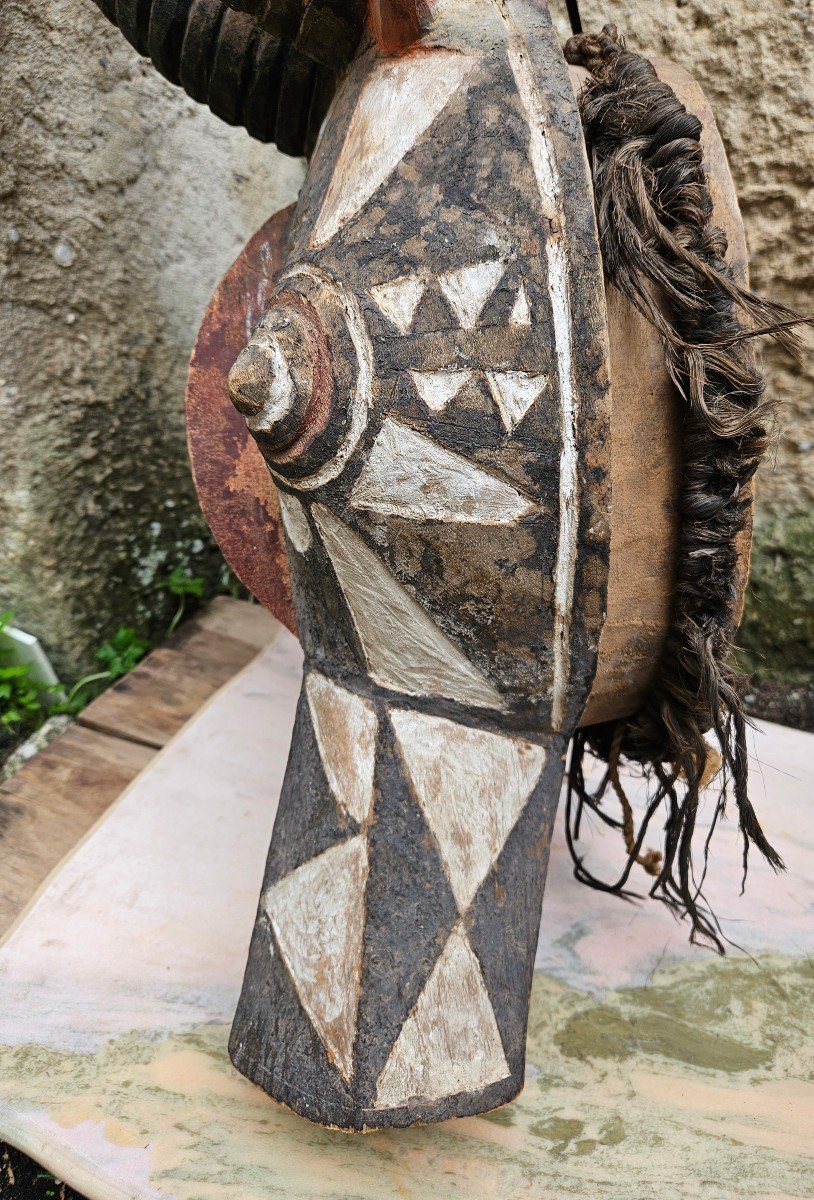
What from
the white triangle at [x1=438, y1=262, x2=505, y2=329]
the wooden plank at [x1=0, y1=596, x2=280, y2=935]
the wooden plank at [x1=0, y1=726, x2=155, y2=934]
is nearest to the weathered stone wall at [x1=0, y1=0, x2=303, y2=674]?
the wooden plank at [x1=0, y1=596, x2=280, y2=935]

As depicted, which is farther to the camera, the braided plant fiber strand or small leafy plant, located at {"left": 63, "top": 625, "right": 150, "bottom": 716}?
small leafy plant, located at {"left": 63, "top": 625, "right": 150, "bottom": 716}

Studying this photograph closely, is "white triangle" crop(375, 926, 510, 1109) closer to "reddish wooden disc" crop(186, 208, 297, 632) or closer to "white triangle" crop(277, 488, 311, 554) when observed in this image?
"white triangle" crop(277, 488, 311, 554)

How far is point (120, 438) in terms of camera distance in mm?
1732

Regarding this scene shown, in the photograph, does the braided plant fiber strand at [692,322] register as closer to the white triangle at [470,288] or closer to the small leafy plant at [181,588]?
the white triangle at [470,288]

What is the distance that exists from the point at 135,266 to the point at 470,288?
103cm

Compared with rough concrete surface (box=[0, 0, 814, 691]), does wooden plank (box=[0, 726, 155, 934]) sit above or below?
below

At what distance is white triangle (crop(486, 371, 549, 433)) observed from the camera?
2.78 ft

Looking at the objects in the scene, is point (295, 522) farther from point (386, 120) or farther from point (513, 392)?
point (386, 120)

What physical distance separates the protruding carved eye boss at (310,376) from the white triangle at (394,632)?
0.24 ft

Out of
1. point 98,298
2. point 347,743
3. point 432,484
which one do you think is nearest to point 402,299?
point 432,484

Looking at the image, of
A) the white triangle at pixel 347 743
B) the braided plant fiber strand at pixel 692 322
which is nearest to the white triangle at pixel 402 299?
the braided plant fiber strand at pixel 692 322

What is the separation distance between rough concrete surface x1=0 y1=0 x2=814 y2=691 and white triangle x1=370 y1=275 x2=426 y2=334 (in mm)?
782

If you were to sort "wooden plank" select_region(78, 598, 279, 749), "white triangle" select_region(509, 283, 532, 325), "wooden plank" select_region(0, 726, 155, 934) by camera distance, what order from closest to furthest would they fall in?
"white triangle" select_region(509, 283, 532, 325) → "wooden plank" select_region(0, 726, 155, 934) → "wooden plank" select_region(78, 598, 279, 749)

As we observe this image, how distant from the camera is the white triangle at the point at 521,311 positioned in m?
0.84
